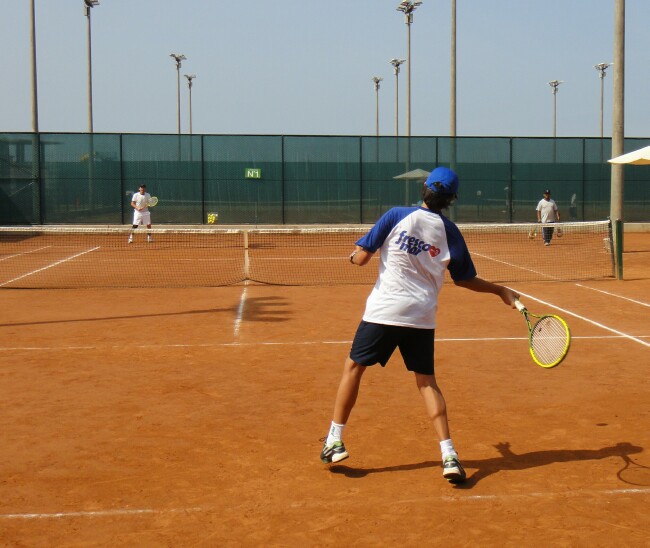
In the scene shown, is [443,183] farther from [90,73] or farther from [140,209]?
[90,73]

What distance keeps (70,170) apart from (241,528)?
25439 millimetres

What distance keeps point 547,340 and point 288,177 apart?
24.4m

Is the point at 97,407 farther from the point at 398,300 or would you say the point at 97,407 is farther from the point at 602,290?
the point at 602,290

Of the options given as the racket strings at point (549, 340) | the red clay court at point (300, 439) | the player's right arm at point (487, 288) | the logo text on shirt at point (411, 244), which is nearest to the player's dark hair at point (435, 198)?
the logo text on shirt at point (411, 244)

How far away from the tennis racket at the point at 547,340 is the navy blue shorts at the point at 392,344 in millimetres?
573

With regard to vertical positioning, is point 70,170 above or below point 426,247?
→ above

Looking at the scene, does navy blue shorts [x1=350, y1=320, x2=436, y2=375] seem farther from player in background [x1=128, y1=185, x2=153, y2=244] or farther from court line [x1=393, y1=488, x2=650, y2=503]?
player in background [x1=128, y1=185, x2=153, y2=244]

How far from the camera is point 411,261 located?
4.41 meters

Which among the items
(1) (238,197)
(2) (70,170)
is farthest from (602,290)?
(2) (70,170)

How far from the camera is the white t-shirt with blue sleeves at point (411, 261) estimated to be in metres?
4.38

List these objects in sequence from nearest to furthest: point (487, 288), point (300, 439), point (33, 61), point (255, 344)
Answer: point (487, 288), point (300, 439), point (255, 344), point (33, 61)

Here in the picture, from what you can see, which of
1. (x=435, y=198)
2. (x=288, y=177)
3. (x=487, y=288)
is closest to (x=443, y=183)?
(x=435, y=198)

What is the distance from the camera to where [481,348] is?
325 inches

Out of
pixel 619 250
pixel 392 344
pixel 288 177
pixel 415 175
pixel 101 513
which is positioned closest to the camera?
pixel 101 513
